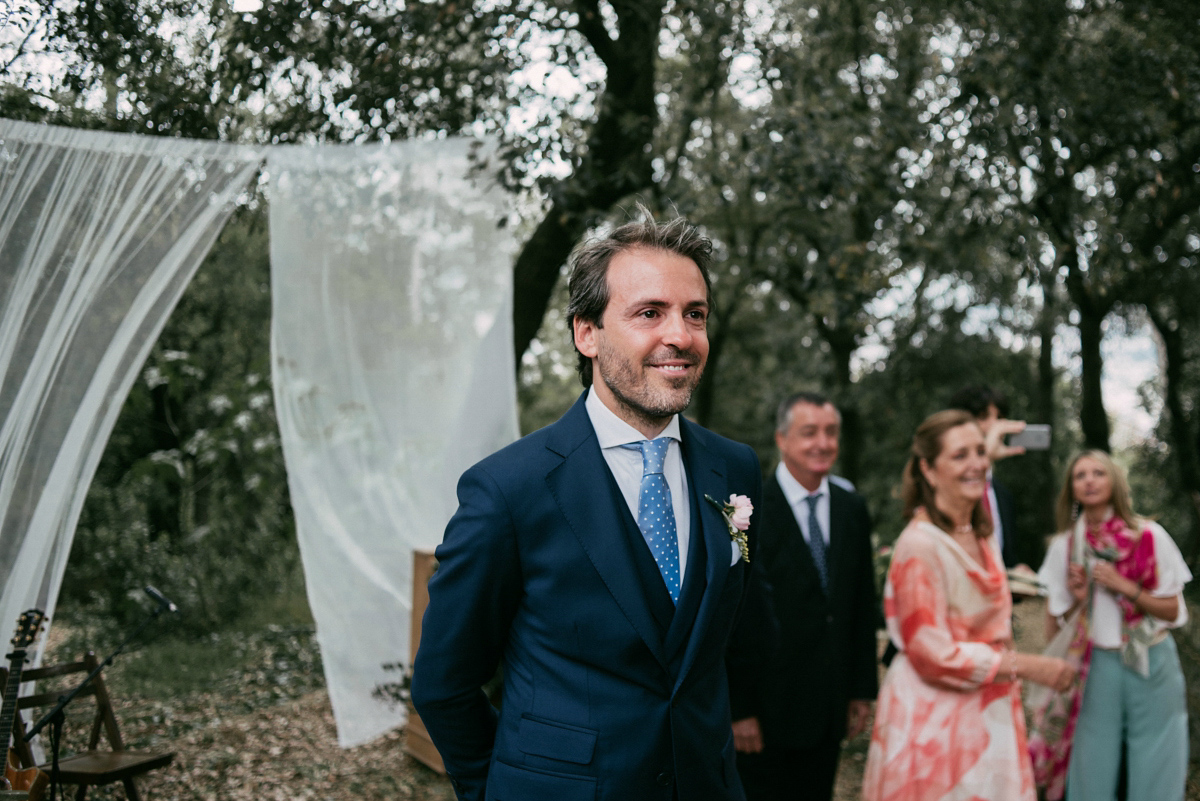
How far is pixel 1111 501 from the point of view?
14.3 ft

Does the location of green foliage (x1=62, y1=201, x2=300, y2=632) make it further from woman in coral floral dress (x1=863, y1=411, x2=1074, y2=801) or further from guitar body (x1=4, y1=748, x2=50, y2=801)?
woman in coral floral dress (x1=863, y1=411, x2=1074, y2=801)

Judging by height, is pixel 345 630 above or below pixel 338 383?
below

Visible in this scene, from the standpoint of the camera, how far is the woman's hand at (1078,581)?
4.33m

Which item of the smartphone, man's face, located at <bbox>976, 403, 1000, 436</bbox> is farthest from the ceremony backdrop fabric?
the smartphone

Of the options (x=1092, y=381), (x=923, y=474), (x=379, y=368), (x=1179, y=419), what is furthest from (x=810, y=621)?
(x=1179, y=419)

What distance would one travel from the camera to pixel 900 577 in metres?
3.24

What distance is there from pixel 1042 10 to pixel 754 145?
2546 mm

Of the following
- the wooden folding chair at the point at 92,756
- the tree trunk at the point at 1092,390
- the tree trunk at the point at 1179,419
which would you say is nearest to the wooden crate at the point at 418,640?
the wooden folding chair at the point at 92,756

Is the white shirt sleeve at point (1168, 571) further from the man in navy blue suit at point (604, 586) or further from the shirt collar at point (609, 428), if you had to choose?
the shirt collar at point (609, 428)

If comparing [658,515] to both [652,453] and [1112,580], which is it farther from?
[1112,580]

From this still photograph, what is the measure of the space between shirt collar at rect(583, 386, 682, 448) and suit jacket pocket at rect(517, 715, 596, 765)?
0.60m

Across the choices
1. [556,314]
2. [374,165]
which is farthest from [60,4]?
[556,314]

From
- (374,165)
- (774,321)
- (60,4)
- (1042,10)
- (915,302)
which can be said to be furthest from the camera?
(774,321)

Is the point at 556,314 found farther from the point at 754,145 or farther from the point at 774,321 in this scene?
the point at 754,145
